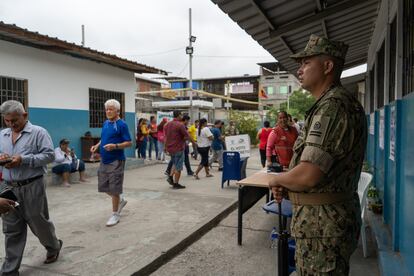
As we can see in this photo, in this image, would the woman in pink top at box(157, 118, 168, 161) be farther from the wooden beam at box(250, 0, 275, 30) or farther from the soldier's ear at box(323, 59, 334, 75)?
the soldier's ear at box(323, 59, 334, 75)

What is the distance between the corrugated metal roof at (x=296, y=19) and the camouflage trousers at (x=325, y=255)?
3049 mm

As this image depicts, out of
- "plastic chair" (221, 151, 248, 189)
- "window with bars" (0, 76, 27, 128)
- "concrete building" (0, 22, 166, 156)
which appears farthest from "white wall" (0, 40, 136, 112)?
"plastic chair" (221, 151, 248, 189)

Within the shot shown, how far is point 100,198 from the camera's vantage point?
23.9ft

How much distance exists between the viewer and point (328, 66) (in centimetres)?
209

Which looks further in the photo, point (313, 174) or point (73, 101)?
point (73, 101)

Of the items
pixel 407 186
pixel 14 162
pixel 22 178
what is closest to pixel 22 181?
pixel 22 178

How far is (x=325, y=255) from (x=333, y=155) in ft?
1.87

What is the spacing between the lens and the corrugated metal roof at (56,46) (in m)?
7.75

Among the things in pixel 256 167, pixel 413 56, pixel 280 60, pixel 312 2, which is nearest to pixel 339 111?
pixel 413 56

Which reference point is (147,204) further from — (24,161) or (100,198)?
(24,161)

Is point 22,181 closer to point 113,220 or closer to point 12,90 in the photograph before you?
point 113,220

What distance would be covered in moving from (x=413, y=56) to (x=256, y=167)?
29.8ft

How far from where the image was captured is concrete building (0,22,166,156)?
27.9 feet

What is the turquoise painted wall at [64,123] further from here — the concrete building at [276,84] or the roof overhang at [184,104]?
the concrete building at [276,84]
